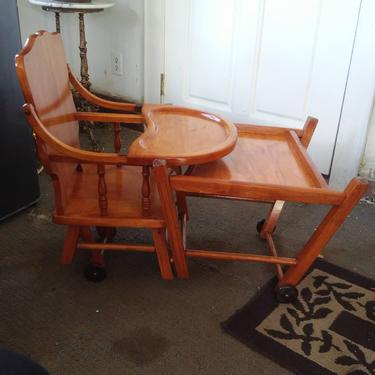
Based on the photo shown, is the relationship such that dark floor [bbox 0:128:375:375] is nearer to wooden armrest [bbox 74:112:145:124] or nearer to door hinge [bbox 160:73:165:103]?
wooden armrest [bbox 74:112:145:124]

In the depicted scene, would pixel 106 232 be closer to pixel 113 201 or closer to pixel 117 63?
pixel 113 201

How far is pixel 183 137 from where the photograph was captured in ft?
4.23

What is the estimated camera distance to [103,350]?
1.15 meters

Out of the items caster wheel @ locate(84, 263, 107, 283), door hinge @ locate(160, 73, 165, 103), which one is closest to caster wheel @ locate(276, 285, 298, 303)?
caster wheel @ locate(84, 263, 107, 283)

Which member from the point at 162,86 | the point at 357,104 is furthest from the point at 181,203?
the point at 162,86

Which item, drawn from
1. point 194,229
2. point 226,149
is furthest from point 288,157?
point 194,229

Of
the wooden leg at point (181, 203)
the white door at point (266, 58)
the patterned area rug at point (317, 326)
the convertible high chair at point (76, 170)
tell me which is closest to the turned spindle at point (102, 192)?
the convertible high chair at point (76, 170)

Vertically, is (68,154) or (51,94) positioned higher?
(51,94)

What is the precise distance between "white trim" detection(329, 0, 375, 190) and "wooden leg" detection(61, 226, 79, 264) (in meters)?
1.26

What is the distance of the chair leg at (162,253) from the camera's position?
4.26 ft

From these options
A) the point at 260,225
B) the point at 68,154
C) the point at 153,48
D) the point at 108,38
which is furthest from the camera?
the point at 108,38

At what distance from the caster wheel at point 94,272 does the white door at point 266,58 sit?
118cm

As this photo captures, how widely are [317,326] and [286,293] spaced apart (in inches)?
5.1

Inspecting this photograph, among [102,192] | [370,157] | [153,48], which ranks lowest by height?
[370,157]
